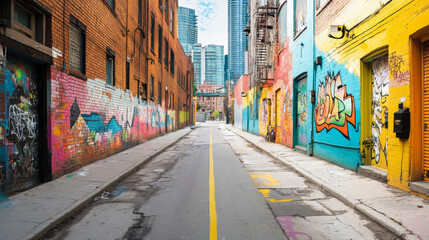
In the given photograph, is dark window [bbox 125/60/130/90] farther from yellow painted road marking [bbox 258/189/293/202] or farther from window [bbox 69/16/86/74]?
yellow painted road marking [bbox 258/189/293/202]

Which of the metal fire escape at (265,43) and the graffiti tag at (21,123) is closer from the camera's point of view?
the graffiti tag at (21,123)

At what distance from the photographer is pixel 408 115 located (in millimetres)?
5898

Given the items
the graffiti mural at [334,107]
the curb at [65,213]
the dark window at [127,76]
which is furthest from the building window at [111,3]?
the graffiti mural at [334,107]

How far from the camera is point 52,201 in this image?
17.5 feet

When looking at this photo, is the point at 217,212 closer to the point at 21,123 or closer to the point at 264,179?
the point at 264,179

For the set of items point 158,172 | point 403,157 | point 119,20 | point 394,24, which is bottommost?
point 158,172

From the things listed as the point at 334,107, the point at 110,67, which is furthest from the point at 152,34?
the point at 334,107

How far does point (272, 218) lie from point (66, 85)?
629 centimetres

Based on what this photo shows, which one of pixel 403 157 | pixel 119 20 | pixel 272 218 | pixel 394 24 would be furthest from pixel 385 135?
pixel 119 20

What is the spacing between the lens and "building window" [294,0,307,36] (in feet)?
43.0

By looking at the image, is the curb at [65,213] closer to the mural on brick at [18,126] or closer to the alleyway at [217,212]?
the alleyway at [217,212]

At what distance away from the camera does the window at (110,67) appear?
11.4 m

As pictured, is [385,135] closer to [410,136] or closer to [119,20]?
[410,136]

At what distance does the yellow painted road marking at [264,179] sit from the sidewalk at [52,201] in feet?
12.1
